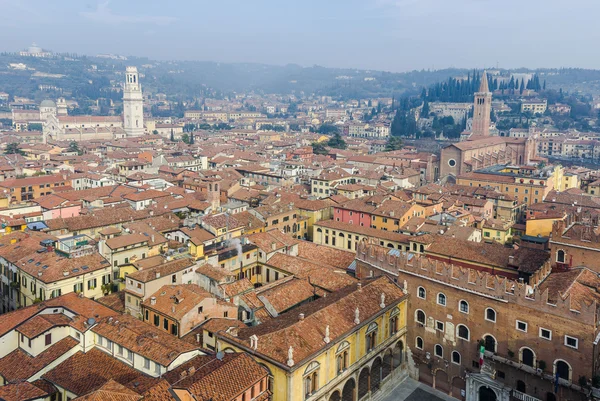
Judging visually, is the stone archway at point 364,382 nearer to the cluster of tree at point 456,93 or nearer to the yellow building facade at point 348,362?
the yellow building facade at point 348,362

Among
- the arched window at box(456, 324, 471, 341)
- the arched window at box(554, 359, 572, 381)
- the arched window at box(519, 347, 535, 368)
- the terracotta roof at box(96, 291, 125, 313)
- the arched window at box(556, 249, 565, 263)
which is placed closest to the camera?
the arched window at box(554, 359, 572, 381)

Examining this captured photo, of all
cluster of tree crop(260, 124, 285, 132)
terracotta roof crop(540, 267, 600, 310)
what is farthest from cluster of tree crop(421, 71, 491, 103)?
terracotta roof crop(540, 267, 600, 310)

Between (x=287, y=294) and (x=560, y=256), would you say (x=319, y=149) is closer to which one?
(x=287, y=294)

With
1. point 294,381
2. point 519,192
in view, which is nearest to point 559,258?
point 294,381

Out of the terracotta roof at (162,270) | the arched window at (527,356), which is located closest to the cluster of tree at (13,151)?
the terracotta roof at (162,270)

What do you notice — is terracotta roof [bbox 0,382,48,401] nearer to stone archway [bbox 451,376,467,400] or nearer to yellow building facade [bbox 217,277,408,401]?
yellow building facade [bbox 217,277,408,401]
